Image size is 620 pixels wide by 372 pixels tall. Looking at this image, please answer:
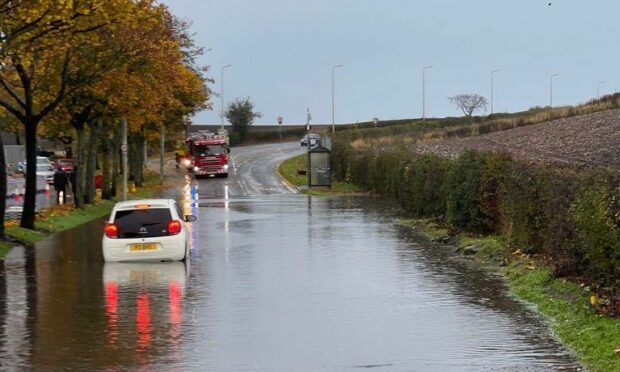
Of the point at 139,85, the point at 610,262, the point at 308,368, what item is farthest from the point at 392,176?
the point at 308,368

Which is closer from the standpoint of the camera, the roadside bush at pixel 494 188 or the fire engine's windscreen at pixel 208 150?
the roadside bush at pixel 494 188

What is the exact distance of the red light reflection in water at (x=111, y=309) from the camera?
12375 mm

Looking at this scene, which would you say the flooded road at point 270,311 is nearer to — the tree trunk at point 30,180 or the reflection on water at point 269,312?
the reflection on water at point 269,312

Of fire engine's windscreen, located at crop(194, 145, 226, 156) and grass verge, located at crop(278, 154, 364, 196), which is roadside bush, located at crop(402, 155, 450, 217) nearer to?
grass verge, located at crop(278, 154, 364, 196)

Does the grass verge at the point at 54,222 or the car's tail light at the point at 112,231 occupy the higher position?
the car's tail light at the point at 112,231

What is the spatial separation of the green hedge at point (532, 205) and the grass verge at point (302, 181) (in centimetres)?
2134

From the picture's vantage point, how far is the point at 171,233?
21312 millimetres

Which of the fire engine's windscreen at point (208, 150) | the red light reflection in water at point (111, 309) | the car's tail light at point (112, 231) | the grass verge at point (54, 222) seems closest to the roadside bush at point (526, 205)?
the red light reflection in water at point (111, 309)

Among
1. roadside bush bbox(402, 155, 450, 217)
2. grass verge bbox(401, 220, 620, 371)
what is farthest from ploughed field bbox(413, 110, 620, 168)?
grass verge bbox(401, 220, 620, 371)

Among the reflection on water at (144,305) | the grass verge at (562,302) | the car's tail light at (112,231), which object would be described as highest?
the car's tail light at (112,231)

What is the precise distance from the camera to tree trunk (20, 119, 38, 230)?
29.2 metres

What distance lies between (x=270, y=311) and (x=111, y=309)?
7.60 feet

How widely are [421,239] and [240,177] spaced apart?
49875 mm

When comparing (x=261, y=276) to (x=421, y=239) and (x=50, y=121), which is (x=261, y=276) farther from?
(x=50, y=121)
